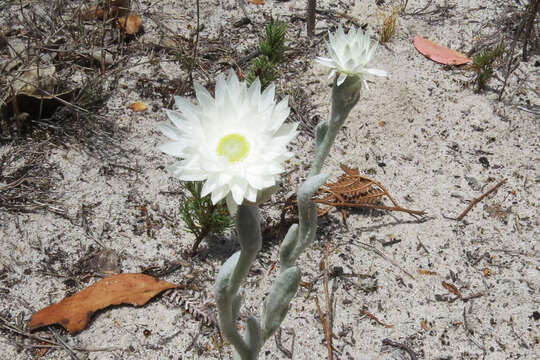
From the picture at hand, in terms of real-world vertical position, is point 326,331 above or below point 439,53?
below

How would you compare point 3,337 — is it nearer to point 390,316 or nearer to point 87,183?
point 87,183

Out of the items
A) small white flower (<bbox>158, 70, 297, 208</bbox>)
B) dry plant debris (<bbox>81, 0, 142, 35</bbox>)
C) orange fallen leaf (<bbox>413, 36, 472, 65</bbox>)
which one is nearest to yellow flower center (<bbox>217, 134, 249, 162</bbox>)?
small white flower (<bbox>158, 70, 297, 208</bbox>)

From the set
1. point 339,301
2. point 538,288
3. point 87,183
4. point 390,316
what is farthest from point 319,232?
point 87,183

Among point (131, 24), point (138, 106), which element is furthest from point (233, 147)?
point (131, 24)

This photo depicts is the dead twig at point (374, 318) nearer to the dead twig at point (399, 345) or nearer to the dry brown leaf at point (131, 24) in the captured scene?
the dead twig at point (399, 345)

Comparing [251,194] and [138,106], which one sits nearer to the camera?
[251,194]

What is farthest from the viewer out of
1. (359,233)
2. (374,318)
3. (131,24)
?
(131,24)

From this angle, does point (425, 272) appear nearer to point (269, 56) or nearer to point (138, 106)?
→ point (269, 56)
